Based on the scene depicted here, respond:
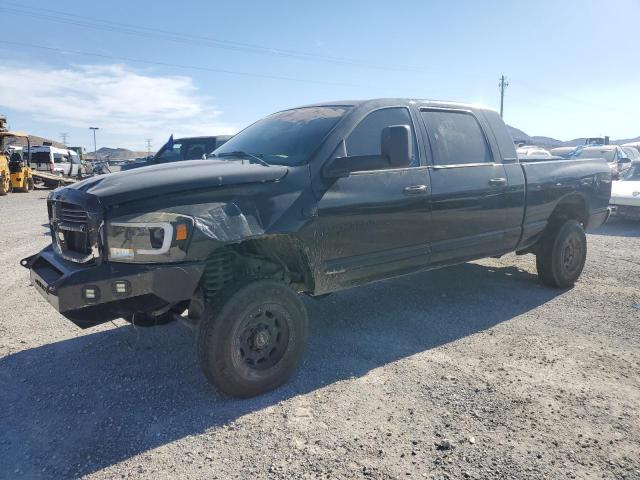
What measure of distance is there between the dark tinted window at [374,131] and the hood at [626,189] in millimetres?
8616

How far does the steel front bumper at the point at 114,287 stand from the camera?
2820 millimetres

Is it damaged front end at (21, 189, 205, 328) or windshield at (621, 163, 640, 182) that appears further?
windshield at (621, 163, 640, 182)

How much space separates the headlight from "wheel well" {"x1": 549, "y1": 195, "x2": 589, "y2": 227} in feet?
14.9

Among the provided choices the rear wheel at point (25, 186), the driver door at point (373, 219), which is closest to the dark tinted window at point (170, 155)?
the driver door at point (373, 219)

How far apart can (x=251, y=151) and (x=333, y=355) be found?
1.80 meters

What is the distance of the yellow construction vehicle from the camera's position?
19812mm

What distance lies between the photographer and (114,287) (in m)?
2.85

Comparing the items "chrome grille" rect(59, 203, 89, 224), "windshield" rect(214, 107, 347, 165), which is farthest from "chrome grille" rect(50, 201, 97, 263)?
"windshield" rect(214, 107, 347, 165)

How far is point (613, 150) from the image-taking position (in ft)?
61.5

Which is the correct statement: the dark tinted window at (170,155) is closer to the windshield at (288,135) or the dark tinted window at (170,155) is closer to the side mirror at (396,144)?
the windshield at (288,135)

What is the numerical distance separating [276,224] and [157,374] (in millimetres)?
1477

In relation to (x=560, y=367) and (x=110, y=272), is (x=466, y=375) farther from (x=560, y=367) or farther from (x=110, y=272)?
(x=110, y=272)

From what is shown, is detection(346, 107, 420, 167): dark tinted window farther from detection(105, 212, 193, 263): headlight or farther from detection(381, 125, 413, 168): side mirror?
detection(105, 212, 193, 263): headlight

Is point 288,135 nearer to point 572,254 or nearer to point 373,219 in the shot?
point 373,219
